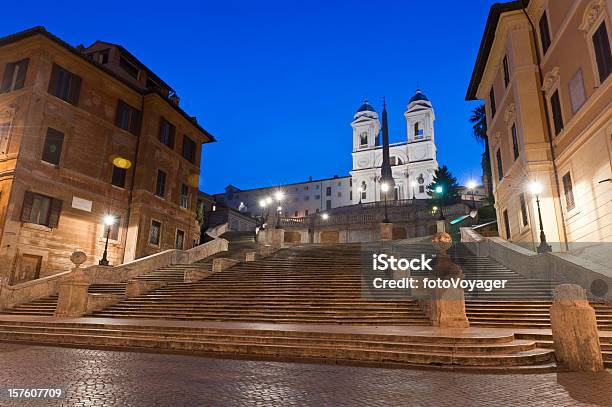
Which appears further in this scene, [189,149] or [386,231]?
[189,149]

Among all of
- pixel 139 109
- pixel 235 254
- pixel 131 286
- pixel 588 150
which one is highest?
pixel 139 109

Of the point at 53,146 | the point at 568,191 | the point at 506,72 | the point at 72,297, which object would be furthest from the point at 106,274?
the point at 506,72

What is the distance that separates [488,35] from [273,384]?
24087 mm

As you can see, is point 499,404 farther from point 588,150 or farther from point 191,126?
point 191,126

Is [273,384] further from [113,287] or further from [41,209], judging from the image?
[41,209]

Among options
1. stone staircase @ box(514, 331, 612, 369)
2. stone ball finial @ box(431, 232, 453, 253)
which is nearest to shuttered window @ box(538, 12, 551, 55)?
stone ball finial @ box(431, 232, 453, 253)

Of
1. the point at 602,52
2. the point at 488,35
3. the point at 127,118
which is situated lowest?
the point at 602,52

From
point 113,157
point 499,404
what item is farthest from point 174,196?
point 499,404

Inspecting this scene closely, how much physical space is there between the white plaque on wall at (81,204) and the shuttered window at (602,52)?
25271 mm

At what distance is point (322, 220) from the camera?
43125mm

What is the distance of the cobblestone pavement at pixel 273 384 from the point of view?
4.52 metres

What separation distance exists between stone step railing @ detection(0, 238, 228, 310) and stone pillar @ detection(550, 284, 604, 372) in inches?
577

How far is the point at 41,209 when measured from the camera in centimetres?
1994

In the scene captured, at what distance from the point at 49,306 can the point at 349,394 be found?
14.9 m
